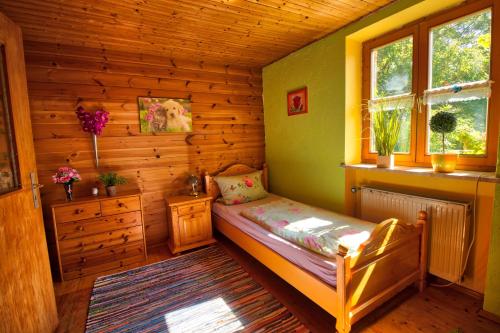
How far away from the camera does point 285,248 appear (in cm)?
193

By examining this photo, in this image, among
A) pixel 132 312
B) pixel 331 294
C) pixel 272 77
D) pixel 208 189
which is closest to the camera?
pixel 331 294

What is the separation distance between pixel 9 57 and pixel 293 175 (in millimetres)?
2838

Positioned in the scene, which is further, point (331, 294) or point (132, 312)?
point (132, 312)

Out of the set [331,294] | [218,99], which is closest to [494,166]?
[331,294]

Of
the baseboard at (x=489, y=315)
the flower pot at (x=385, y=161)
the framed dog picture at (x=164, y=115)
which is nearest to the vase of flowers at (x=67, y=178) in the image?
the framed dog picture at (x=164, y=115)

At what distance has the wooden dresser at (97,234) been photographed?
236cm

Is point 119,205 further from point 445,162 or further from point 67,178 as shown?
point 445,162

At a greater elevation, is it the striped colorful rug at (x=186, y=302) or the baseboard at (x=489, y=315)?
the baseboard at (x=489, y=315)

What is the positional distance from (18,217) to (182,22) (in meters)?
1.89

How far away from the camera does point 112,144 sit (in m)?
2.80

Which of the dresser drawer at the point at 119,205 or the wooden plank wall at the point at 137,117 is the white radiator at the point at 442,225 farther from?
the dresser drawer at the point at 119,205

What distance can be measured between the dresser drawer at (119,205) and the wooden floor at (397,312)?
0.71 metres

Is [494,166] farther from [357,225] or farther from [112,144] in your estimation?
[112,144]

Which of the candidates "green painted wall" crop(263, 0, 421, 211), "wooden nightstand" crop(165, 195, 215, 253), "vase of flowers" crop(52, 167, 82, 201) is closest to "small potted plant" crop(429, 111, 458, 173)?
"green painted wall" crop(263, 0, 421, 211)
